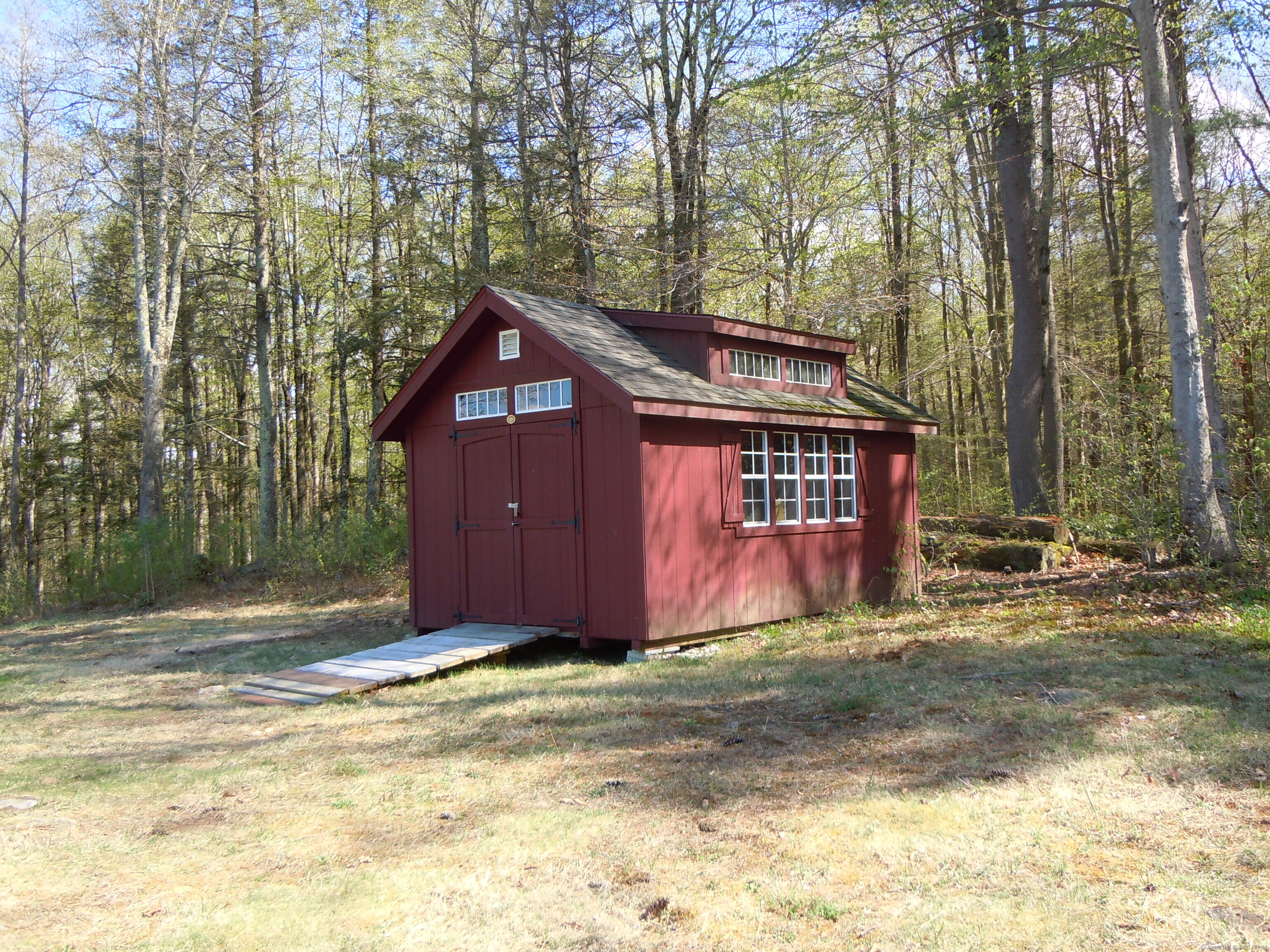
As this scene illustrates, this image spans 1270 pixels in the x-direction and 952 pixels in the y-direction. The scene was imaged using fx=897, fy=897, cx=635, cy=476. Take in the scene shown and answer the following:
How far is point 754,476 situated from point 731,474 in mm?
491

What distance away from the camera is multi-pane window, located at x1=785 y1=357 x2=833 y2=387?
12.1 meters

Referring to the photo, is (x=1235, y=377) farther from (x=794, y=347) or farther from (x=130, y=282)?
(x=130, y=282)

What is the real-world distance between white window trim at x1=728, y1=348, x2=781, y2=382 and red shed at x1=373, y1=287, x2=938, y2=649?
0.02 meters

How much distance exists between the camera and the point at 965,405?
30547mm

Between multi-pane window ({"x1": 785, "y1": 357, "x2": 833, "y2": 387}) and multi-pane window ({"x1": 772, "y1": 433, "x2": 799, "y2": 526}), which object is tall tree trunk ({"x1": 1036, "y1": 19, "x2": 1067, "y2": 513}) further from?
multi-pane window ({"x1": 772, "y1": 433, "x2": 799, "y2": 526})

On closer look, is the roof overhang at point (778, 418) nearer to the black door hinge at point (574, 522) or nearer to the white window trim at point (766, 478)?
the white window trim at point (766, 478)

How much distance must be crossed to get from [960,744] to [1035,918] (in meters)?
2.37

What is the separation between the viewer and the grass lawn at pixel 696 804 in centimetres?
368

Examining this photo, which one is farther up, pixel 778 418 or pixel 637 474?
pixel 778 418

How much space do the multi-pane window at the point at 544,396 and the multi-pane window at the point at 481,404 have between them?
0.26 m

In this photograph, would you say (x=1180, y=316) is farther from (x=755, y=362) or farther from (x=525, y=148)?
(x=525, y=148)

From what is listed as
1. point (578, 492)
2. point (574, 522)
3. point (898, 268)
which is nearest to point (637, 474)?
point (578, 492)

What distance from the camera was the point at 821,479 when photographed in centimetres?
1166

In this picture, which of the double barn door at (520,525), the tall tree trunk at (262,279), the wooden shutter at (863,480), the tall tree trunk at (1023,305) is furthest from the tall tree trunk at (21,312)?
the tall tree trunk at (1023,305)
